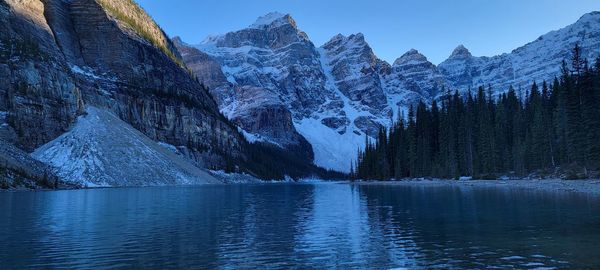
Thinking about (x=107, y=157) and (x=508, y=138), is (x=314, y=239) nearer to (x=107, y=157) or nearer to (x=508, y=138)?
(x=508, y=138)

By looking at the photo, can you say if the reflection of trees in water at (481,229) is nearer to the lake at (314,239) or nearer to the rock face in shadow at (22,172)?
the lake at (314,239)

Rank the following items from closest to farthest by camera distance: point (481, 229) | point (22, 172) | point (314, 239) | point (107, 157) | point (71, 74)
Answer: point (314, 239) → point (481, 229) → point (22, 172) → point (107, 157) → point (71, 74)

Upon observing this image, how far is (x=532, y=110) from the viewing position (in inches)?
4540

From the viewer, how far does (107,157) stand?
385 ft

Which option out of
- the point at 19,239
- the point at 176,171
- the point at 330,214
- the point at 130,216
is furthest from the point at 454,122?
the point at 19,239

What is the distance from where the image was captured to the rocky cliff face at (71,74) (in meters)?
120

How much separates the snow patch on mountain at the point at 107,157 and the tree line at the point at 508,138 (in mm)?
64726

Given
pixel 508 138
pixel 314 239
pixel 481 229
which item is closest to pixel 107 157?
pixel 508 138

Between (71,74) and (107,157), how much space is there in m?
40.6

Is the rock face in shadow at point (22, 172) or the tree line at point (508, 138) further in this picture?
the rock face in shadow at point (22, 172)

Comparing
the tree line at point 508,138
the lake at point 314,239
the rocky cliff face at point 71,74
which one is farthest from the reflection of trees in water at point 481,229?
the rocky cliff face at point 71,74

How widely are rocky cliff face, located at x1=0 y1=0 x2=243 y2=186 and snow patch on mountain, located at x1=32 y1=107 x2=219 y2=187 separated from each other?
5979 mm

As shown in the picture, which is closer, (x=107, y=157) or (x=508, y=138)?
(x=508, y=138)

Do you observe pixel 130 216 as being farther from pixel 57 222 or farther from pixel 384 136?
pixel 384 136
